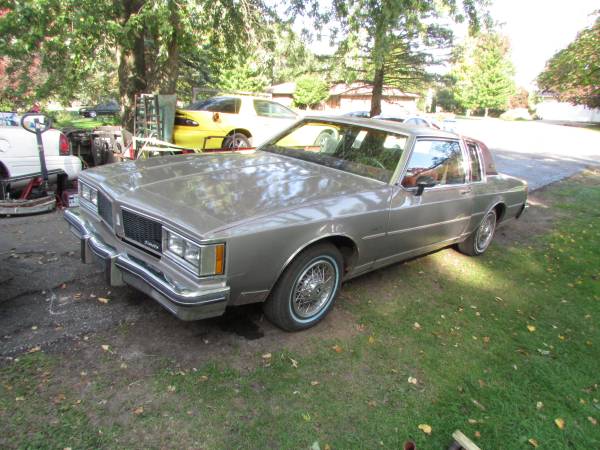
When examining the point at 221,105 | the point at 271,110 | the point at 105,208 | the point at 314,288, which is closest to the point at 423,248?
the point at 314,288

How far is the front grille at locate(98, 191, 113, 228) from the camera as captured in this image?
3136 millimetres

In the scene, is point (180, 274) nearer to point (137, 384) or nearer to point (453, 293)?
point (137, 384)

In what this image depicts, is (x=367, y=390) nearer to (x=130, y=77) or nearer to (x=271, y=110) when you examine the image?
(x=271, y=110)

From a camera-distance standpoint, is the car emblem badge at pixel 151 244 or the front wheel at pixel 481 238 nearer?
the car emblem badge at pixel 151 244

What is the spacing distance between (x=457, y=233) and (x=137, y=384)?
3654 mm

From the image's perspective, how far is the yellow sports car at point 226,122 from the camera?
29.3ft

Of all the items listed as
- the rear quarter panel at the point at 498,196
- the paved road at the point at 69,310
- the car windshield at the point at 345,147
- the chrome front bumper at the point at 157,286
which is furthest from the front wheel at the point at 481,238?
the chrome front bumper at the point at 157,286

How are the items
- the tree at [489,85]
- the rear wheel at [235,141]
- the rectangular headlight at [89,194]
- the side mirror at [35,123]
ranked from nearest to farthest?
the rectangular headlight at [89,194], the side mirror at [35,123], the rear wheel at [235,141], the tree at [489,85]

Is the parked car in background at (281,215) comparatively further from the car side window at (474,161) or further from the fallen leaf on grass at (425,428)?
the fallen leaf on grass at (425,428)

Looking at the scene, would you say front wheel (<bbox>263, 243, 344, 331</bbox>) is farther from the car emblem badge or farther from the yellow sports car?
the yellow sports car

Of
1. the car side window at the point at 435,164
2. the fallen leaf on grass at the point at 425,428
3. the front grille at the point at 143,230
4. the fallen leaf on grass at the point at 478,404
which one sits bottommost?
the fallen leaf on grass at the point at 478,404

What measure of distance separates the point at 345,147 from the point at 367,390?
7.66 feet

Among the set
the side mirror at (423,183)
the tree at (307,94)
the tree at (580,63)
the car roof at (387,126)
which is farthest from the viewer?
the tree at (307,94)

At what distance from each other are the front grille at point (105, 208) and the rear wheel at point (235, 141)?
239 inches
